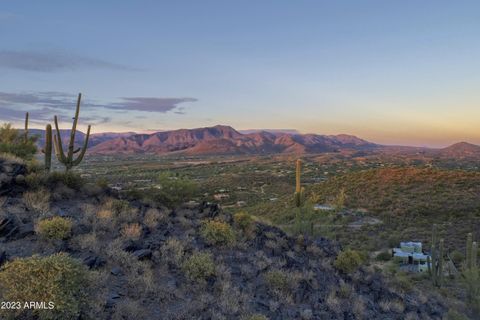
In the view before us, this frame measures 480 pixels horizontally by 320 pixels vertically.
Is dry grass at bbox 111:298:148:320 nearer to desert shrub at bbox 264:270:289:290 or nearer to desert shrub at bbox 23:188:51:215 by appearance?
desert shrub at bbox 264:270:289:290

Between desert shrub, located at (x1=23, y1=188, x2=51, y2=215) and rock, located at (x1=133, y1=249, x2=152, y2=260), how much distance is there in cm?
324

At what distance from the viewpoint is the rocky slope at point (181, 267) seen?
7934mm

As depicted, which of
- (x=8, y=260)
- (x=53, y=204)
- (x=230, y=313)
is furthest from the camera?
(x=53, y=204)

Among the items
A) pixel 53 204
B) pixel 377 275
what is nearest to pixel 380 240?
pixel 377 275

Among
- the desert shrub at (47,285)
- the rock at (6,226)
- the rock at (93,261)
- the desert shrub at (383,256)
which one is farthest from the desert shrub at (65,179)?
the desert shrub at (383,256)

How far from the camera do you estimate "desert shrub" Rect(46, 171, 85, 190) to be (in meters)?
13.2

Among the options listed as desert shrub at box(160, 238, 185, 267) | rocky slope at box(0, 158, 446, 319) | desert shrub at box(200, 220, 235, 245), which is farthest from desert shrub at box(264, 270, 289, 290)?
desert shrub at box(160, 238, 185, 267)

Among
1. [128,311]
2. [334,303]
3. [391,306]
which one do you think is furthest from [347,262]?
[128,311]

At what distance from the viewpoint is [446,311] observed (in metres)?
14.4

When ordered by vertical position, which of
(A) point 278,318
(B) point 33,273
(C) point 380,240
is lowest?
(C) point 380,240

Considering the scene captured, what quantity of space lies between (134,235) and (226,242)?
305 cm

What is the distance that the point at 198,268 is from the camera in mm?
9234

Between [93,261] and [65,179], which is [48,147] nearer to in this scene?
[65,179]

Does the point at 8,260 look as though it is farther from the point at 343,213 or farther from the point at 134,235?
the point at 343,213
